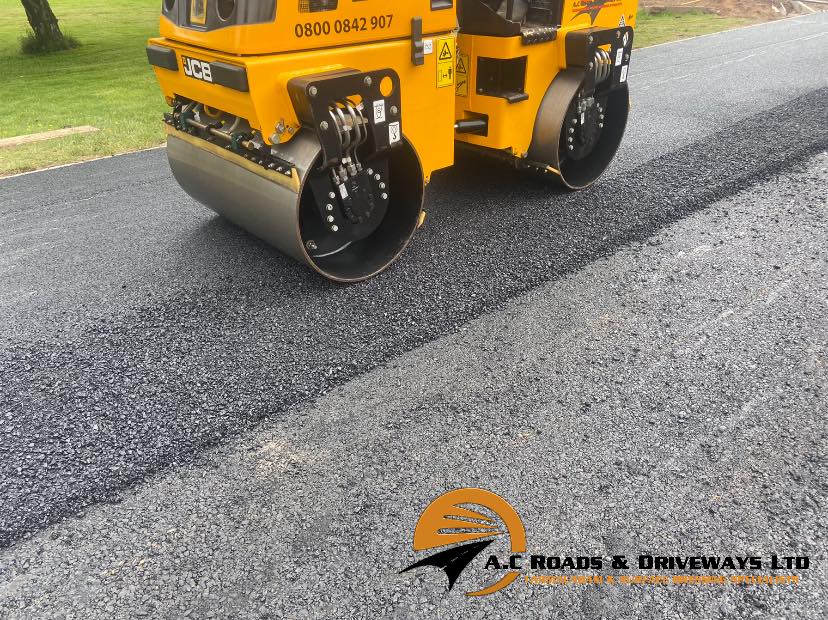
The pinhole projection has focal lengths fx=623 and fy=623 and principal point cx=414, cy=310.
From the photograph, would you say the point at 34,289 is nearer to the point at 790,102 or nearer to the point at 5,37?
the point at 790,102

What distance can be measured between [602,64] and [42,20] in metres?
12.7

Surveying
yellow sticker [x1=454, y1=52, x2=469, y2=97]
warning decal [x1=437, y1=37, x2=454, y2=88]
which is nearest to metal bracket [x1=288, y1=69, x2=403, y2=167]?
warning decal [x1=437, y1=37, x2=454, y2=88]

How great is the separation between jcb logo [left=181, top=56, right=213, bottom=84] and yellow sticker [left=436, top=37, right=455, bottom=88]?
1.33 metres

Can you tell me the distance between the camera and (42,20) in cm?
1262

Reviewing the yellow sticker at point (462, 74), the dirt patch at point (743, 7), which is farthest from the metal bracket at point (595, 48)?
the dirt patch at point (743, 7)

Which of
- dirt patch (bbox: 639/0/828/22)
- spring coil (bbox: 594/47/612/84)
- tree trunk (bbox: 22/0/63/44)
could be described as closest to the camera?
spring coil (bbox: 594/47/612/84)

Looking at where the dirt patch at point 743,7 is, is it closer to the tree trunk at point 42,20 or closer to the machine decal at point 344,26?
the tree trunk at point 42,20

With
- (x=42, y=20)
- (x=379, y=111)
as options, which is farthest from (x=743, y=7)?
(x=379, y=111)

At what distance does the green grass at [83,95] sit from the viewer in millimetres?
6648

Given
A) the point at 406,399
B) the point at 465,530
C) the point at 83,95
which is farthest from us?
the point at 83,95

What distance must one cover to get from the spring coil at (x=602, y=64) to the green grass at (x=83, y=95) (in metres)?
4.75

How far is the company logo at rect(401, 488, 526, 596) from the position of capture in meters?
2.17

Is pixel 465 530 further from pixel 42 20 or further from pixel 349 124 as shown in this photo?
pixel 42 20

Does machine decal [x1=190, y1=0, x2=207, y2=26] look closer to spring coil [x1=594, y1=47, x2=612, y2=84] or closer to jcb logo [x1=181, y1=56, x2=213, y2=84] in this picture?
jcb logo [x1=181, y1=56, x2=213, y2=84]
